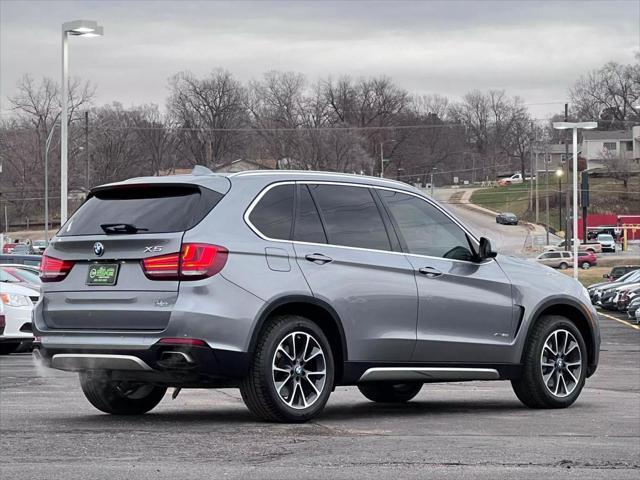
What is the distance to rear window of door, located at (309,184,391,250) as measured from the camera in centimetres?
941

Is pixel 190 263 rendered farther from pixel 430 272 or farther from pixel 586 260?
pixel 586 260

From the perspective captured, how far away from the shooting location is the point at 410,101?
482ft

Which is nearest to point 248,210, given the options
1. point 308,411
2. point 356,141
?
point 308,411

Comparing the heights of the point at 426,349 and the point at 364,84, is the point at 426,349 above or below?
below

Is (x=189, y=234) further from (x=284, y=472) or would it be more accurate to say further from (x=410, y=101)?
(x=410, y=101)

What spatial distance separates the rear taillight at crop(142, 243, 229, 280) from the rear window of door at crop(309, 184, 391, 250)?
3.78 ft

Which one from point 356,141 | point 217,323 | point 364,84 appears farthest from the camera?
point 364,84

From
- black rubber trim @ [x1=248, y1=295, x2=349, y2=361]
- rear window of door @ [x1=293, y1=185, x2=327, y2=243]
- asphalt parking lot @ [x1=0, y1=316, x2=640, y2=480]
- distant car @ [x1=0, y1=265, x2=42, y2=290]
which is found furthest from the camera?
distant car @ [x1=0, y1=265, x2=42, y2=290]

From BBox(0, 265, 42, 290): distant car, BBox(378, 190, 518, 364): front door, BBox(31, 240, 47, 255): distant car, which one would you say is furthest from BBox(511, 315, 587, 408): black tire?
BBox(31, 240, 47, 255): distant car

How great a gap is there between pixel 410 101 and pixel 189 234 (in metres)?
140

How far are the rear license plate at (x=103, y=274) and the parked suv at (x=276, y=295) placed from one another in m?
0.01

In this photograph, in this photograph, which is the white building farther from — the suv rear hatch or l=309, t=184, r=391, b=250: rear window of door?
the suv rear hatch

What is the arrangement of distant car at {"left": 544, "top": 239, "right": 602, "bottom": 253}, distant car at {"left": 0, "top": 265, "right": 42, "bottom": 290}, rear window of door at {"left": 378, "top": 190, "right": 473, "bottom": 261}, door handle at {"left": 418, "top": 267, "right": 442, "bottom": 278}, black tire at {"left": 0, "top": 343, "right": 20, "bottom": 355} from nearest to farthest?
door handle at {"left": 418, "top": 267, "right": 442, "bottom": 278}
rear window of door at {"left": 378, "top": 190, "right": 473, "bottom": 261}
black tire at {"left": 0, "top": 343, "right": 20, "bottom": 355}
distant car at {"left": 0, "top": 265, "right": 42, "bottom": 290}
distant car at {"left": 544, "top": 239, "right": 602, "bottom": 253}

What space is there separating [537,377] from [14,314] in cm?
1178
